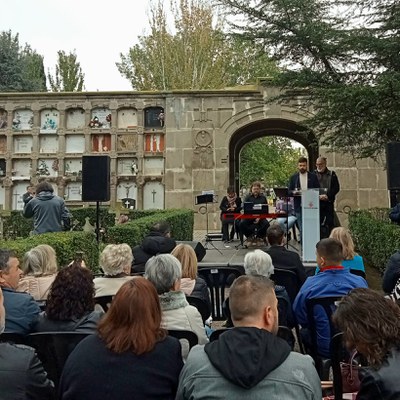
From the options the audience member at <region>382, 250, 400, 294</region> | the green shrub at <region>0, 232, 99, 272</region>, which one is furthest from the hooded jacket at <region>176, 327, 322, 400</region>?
the green shrub at <region>0, 232, 99, 272</region>

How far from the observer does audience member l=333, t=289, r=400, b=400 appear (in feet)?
5.03

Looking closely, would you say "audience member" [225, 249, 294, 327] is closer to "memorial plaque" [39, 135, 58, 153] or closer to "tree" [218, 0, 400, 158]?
"tree" [218, 0, 400, 158]

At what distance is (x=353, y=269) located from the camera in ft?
12.8

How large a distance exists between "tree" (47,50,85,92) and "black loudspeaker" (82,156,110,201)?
25.1 m

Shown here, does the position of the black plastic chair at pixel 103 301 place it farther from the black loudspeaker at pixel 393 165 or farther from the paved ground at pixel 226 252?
the black loudspeaker at pixel 393 165

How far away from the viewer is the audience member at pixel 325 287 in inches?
114

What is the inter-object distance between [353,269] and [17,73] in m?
23.9

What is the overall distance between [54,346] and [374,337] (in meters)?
1.49

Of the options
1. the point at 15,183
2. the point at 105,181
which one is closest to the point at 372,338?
the point at 105,181

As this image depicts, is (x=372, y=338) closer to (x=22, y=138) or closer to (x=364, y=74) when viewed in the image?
(x=364, y=74)

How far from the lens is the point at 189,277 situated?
3.65 metres

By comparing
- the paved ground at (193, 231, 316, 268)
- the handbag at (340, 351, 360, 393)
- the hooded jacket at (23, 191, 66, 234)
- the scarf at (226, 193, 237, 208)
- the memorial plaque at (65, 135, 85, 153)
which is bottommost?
the handbag at (340, 351, 360, 393)

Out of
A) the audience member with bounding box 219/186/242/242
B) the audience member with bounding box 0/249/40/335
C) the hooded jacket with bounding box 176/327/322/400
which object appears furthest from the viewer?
the audience member with bounding box 219/186/242/242

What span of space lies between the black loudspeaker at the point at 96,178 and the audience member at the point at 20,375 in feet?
17.4
